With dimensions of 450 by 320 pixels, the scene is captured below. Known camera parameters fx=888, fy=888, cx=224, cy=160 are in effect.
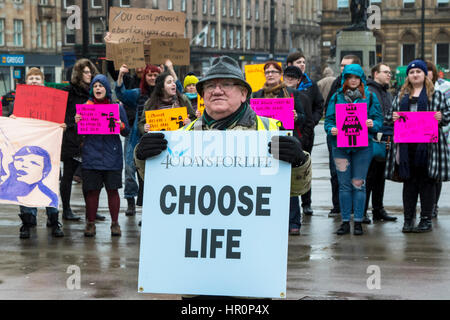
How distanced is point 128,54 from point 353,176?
3266 mm

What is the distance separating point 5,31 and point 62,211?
50.3 metres

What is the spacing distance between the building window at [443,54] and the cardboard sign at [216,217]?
74821mm

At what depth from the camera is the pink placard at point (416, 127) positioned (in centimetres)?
950

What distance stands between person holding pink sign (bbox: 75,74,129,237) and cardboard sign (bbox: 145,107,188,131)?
0.46 m

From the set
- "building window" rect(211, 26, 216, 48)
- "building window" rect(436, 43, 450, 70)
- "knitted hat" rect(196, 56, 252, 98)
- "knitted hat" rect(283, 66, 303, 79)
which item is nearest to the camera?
"knitted hat" rect(196, 56, 252, 98)

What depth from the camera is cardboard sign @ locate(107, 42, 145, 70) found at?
10.9 metres

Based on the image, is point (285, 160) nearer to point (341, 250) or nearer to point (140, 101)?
point (341, 250)

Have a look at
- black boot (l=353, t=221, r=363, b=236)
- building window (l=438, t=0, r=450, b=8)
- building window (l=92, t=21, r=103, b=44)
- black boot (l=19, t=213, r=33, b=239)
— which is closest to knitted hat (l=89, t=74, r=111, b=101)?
black boot (l=19, t=213, r=33, b=239)

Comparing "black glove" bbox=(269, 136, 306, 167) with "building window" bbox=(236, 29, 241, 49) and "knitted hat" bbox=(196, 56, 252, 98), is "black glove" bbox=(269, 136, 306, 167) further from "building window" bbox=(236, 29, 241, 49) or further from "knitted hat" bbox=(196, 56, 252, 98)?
"building window" bbox=(236, 29, 241, 49)

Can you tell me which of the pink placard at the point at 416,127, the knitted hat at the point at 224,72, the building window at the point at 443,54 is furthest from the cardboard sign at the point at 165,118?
the building window at the point at 443,54

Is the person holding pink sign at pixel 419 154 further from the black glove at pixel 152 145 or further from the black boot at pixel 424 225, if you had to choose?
the black glove at pixel 152 145

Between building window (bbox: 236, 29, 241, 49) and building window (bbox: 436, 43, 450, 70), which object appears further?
building window (bbox: 236, 29, 241, 49)
